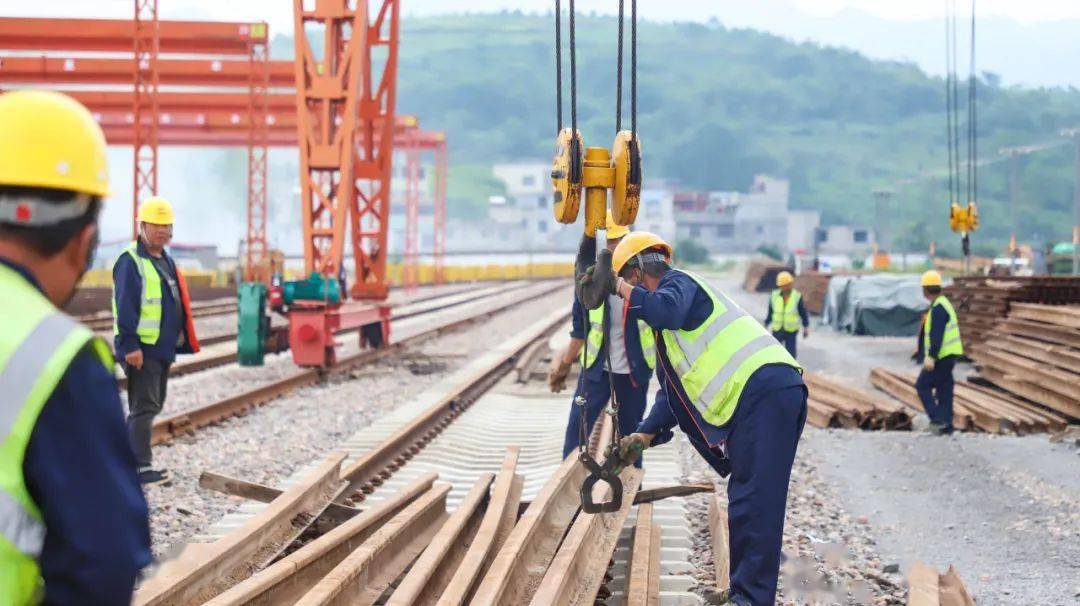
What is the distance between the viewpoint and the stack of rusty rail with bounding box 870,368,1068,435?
36.7ft

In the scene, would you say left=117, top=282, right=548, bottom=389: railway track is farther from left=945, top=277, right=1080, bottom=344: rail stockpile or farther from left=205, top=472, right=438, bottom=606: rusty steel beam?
left=945, top=277, right=1080, bottom=344: rail stockpile

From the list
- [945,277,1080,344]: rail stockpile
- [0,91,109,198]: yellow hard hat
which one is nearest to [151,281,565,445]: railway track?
[0,91,109,198]: yellow hard hat

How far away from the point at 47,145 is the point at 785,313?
1310 centimetres

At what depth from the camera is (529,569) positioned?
522cm

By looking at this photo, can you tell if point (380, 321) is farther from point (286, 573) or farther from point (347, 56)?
point (286, 573)

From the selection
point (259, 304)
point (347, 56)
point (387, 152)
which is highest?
point (347, 56)

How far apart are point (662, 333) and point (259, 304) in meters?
A: 10.5

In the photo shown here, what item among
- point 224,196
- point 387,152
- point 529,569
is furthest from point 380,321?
point 224,196

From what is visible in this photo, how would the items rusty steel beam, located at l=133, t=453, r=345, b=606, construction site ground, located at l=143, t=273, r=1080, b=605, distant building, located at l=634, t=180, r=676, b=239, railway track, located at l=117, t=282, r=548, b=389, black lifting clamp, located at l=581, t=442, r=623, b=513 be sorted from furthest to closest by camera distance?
distant building, located at l=634, t=180, r=676, b=239 → railway track, located at l=117, t=282, r=548, b=389 → construction site ground, located at l=143, t=273, r=1080, b=605 → black lifting clamp, located at l=581, t=442, r=623, b=513 → rusty steel beam, located at l=133, t=453, r=345, b=606

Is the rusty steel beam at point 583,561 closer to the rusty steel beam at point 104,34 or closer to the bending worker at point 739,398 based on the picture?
the bending worker at point 739,398

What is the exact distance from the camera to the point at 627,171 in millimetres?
4934

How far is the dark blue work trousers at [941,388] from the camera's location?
11023mm

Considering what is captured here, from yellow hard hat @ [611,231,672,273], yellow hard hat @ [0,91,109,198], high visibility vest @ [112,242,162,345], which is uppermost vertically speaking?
yellow hard hat @ [0,91,109,198]

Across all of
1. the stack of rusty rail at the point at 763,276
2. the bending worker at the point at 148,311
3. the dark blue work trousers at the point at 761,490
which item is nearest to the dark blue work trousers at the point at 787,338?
the bending worker at the point at 148,311
